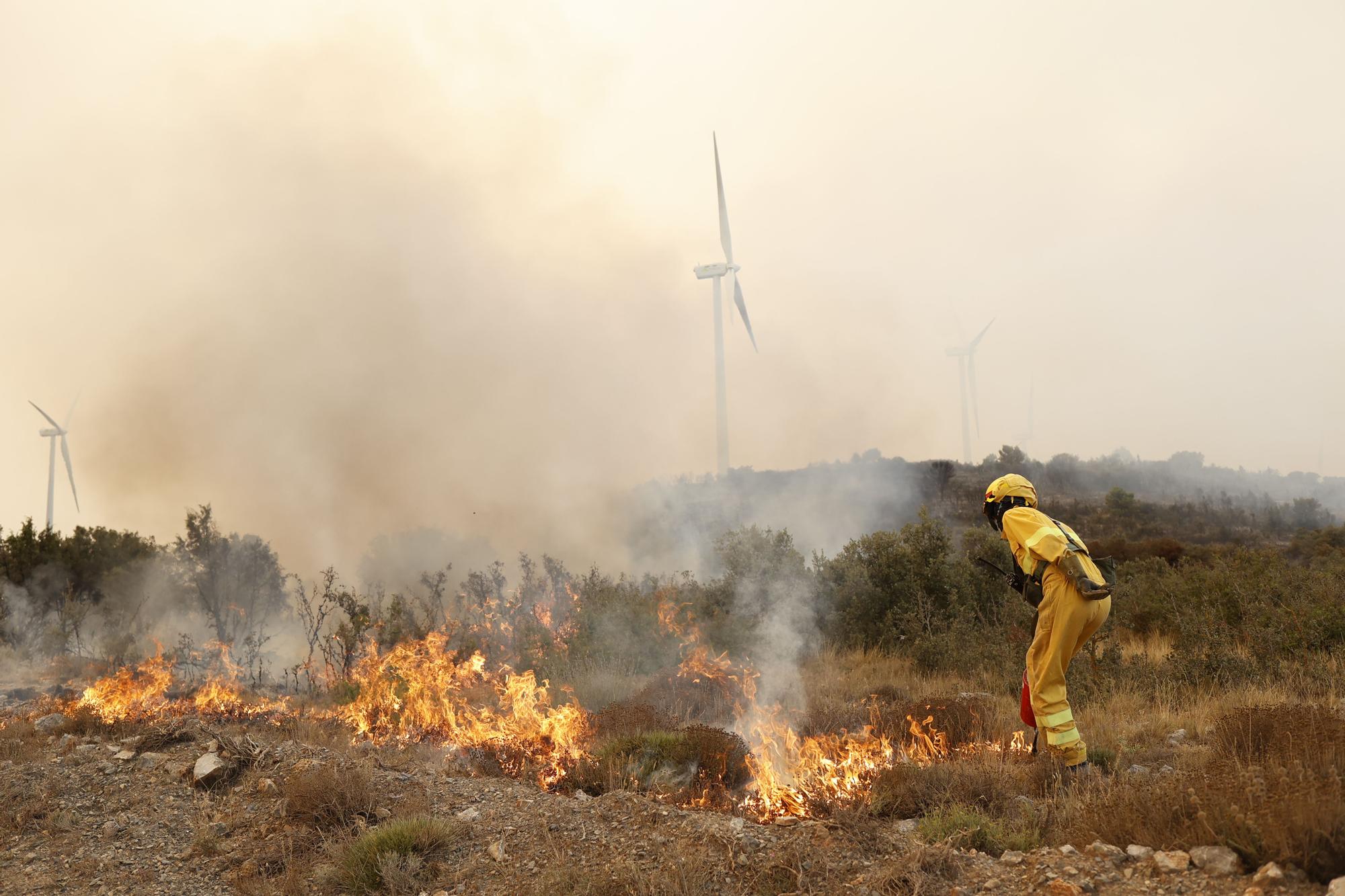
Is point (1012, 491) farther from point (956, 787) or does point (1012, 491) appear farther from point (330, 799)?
point (330, 799)

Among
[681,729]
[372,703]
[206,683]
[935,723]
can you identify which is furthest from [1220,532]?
[206,683]

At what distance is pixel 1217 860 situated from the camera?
401 cm

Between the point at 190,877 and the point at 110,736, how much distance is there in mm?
5212

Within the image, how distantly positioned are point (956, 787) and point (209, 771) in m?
7.36

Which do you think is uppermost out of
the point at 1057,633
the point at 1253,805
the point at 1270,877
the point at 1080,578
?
the point at 1080,578

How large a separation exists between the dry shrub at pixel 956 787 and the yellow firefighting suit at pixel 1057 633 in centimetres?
35

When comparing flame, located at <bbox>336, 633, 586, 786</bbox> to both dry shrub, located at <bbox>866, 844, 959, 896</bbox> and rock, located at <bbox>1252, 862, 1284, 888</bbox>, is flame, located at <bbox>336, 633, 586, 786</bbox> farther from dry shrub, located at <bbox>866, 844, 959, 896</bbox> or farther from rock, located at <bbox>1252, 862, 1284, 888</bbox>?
rock, located at <bbox>1252, 862, 1284, 888</bbox>

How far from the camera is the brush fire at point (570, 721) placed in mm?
6945

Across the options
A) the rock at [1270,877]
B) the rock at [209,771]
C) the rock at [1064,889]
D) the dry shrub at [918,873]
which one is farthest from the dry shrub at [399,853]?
the rock at [1270,877]

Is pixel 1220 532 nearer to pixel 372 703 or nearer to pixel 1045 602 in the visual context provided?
pixel 1045 602

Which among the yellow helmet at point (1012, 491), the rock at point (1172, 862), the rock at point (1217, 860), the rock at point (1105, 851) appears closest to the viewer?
the rock at point (1217, 860)

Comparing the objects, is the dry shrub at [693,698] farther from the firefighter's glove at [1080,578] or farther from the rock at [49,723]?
the rock at [49,723]

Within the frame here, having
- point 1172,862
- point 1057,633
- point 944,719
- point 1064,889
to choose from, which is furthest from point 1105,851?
point 944,719

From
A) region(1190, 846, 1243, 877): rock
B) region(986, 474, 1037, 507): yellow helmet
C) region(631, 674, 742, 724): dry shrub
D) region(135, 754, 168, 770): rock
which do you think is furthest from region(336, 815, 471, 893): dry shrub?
region(986, 474, 1037, 507): yellow helmet
